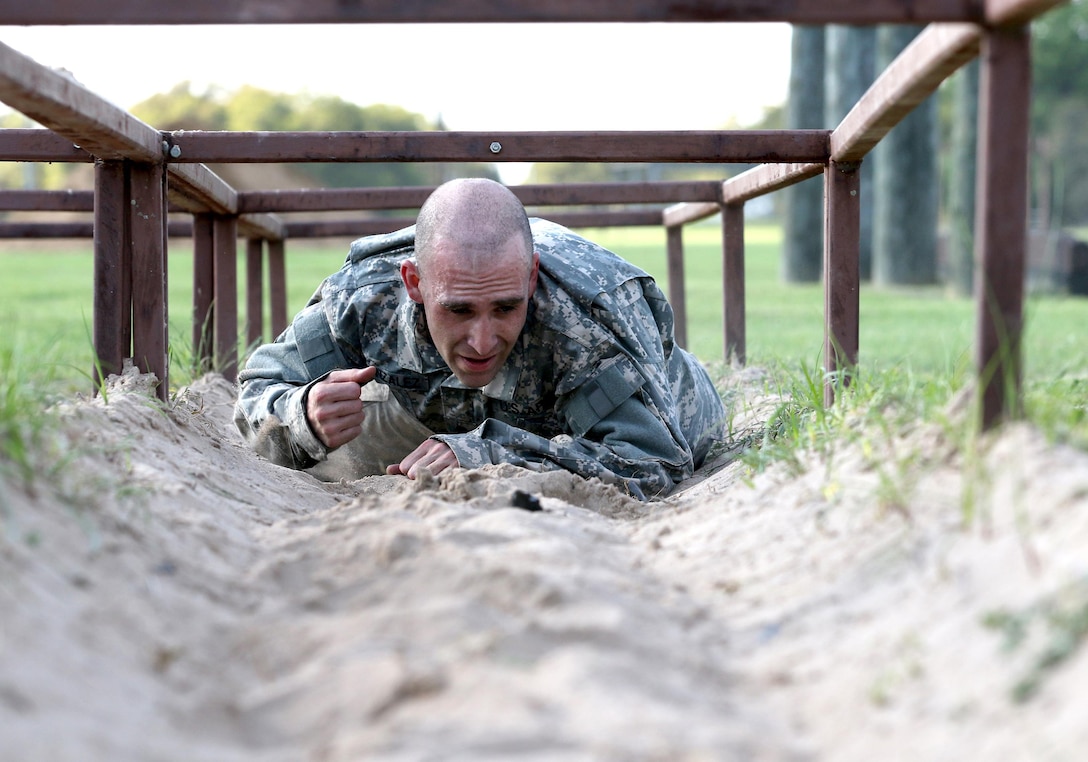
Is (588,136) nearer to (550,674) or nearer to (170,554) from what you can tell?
(170,554)

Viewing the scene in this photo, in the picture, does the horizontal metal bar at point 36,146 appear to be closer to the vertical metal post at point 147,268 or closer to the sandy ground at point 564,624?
the vertical metal post at point 147,268

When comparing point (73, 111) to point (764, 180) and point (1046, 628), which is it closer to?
point (1046, 628)

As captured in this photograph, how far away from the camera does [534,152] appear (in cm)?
315

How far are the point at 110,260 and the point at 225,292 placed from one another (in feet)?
5.19

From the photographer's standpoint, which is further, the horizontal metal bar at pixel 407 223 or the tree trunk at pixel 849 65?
the tree trunk at pixel 849 65

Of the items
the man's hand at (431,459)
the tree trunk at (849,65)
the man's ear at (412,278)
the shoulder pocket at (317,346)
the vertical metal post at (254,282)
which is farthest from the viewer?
the tree trunk at (849,65)

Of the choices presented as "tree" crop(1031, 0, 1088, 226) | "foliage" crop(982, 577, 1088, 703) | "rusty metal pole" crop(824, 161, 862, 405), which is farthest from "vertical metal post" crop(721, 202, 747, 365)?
"tree" crop(1031, 0, 1088, 226)

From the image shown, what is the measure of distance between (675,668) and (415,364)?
83.3 inches

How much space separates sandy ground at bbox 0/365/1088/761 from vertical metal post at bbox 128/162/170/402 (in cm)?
96

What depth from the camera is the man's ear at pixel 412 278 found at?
3354mm

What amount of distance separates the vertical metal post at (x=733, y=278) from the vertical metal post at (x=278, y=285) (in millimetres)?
2181

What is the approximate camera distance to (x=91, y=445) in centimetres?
213

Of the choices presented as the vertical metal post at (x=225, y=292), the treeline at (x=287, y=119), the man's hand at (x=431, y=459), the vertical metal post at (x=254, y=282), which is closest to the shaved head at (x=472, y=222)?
the man's hand at (x=431, y=459)

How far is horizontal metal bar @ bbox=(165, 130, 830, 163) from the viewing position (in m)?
3.11
